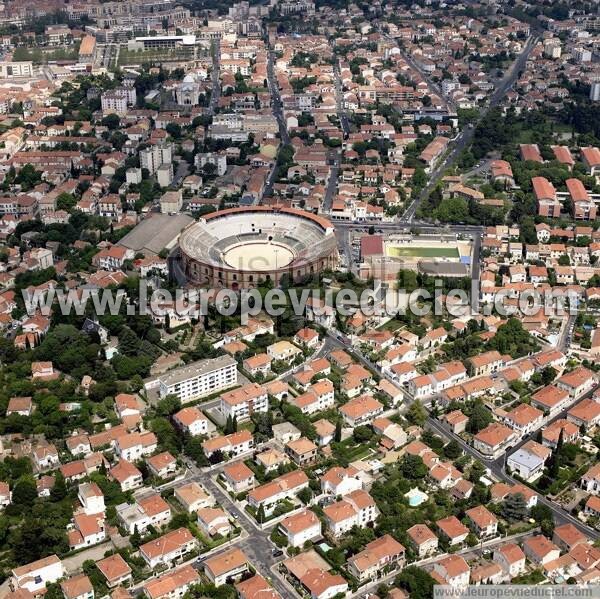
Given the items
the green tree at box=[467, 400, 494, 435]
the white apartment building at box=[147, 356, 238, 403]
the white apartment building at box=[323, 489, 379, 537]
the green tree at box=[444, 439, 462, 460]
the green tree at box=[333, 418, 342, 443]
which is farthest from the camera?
the white apartment building at box=[147, 356, 238, 403]

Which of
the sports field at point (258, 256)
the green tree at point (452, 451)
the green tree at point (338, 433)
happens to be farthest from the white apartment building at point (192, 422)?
the sports field at point (258, 256)

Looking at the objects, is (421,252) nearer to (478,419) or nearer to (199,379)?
(478,419)

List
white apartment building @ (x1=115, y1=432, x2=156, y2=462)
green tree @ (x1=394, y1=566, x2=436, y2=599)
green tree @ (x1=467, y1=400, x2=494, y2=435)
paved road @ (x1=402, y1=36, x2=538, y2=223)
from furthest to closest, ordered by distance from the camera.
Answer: paved road @ (x1=402, y1=36, x2=538, y2=223), green tree @ (x1=467, y1=400, x2=494, y2=435), white apartment building @ (x1=115, y1=432, x2=156, y2=462), green tree @ (x1=394, y1=566, x2=436, y2=599)

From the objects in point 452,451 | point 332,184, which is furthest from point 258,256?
point 452,451

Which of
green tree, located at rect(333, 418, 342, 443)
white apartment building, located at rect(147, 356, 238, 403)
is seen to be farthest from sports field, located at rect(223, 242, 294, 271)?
green tree, located at rect(333, 418, 342, 443)

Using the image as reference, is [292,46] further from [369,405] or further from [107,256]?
[369,405]

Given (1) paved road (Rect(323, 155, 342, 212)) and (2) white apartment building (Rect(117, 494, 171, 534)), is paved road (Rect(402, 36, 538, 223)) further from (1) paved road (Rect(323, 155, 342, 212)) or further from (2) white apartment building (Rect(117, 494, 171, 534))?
(2) white apartment building (Rect(117, 494, 171, 534))
